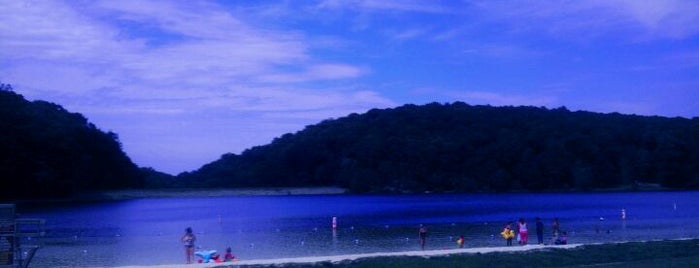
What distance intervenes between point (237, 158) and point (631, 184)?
2891 inches

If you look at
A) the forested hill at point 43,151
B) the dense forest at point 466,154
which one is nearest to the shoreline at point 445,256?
the forested hill at point 43,151

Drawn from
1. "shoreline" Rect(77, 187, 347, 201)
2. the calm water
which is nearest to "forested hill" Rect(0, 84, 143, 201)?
"shoreline" Rect(77, 187, 347, 201)

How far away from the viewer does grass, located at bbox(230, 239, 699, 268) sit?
68.9 feet

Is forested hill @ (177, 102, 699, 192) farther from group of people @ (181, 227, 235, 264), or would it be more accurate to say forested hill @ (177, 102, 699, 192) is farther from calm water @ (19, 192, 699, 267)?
group of people @ (181, 227, 235, 264)

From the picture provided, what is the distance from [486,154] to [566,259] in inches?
4763

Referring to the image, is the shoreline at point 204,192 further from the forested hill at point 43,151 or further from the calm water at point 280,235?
the calm water at point 280,235

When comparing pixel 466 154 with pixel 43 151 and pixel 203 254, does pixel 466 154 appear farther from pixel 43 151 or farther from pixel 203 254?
pixel 203 254

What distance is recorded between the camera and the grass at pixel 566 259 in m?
21.0

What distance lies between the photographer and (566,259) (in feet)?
73.8

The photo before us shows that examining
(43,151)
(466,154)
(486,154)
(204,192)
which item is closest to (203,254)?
(43,151)

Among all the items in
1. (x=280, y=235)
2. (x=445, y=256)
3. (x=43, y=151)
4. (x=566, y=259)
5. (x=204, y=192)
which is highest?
(x=43, y=151)

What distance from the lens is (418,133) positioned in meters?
153

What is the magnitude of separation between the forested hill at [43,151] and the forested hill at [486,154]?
45197 mm

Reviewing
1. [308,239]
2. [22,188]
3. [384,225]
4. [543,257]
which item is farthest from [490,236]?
[22,188]
